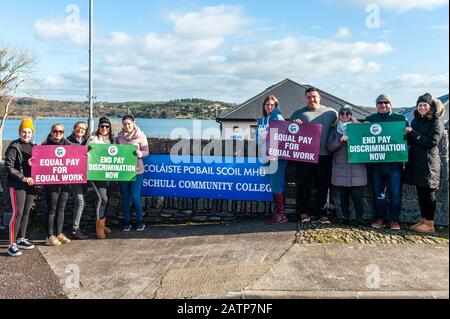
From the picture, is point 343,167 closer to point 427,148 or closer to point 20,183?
point 427,148

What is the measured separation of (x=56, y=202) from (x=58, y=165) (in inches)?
23.0

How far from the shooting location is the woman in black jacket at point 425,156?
574cm

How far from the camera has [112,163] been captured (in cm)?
660

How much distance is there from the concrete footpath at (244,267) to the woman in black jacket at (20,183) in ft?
1.31

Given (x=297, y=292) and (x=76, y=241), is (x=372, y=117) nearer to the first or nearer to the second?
(x=297, y=292)

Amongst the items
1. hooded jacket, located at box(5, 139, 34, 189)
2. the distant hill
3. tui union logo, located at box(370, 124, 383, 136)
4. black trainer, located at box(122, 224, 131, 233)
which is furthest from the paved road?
the distant hill

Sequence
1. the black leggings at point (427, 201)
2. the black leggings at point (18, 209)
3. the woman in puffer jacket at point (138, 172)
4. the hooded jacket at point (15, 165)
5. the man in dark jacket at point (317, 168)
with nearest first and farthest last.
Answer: the hooded jacket at point (15, 165)
the black leggings at point (18, 209)
the black leggings at point (427, 201)
the man in dark jacket at point (317, 168)
the woman in puffer jacket at point (138, 172)

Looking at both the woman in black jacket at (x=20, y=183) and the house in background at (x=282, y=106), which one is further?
the house in background at (x=282, y=106)

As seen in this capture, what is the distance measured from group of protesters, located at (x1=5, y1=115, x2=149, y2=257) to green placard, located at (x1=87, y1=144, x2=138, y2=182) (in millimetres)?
99

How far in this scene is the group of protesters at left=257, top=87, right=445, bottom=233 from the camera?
5.85 meters

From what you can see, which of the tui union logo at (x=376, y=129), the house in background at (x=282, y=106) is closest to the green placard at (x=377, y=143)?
the tui union logo at (x=376, y=129)

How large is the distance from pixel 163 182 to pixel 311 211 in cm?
265

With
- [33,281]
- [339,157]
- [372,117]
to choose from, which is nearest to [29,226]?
[33,281]

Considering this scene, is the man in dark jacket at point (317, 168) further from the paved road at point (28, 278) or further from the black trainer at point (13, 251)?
the black trainer at point (13, 251)
